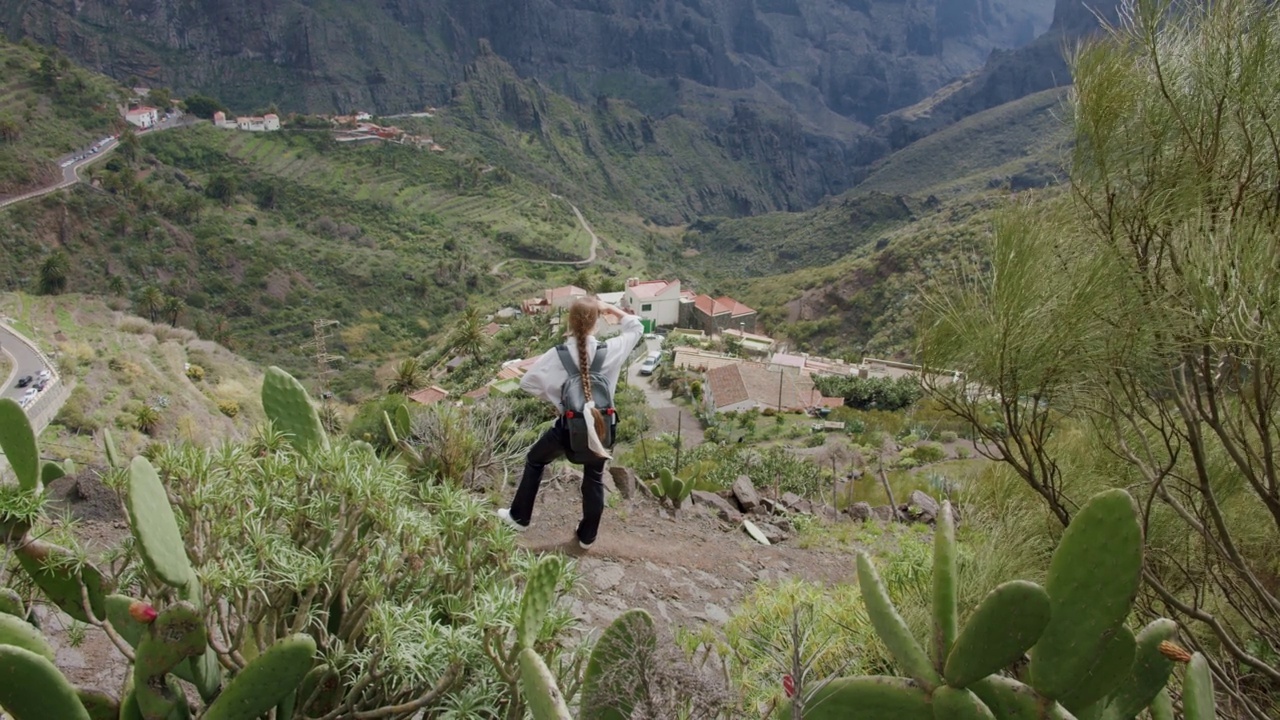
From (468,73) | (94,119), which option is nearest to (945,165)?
(468,73)

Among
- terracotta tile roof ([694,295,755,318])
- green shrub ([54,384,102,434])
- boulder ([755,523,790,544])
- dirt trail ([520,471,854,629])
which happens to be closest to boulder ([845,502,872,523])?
boulder ([755,523,790,544])

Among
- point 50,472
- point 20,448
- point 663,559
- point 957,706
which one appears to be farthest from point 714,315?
point 957,706

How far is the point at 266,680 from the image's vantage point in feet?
5.89

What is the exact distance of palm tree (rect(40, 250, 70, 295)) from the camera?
113 ft

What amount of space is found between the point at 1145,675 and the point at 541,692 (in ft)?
5.14

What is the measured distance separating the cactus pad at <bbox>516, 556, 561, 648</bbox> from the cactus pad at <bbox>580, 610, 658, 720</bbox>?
0.57 feet

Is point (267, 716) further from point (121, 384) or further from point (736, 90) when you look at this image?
point (736, 90)

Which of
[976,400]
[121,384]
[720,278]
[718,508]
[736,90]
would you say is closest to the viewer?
[976,400]

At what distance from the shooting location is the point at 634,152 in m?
137

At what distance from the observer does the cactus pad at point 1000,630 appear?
5.33 ft

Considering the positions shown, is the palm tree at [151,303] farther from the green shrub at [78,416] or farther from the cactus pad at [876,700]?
the cactus pad at [876,700]

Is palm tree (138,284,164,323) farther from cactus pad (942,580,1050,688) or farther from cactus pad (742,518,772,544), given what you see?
cactus pad (942,580,1050,688)

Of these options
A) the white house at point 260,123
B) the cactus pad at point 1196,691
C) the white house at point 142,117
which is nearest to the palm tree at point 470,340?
the cactus pad at point 1196,691

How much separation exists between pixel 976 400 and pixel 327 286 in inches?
1919
